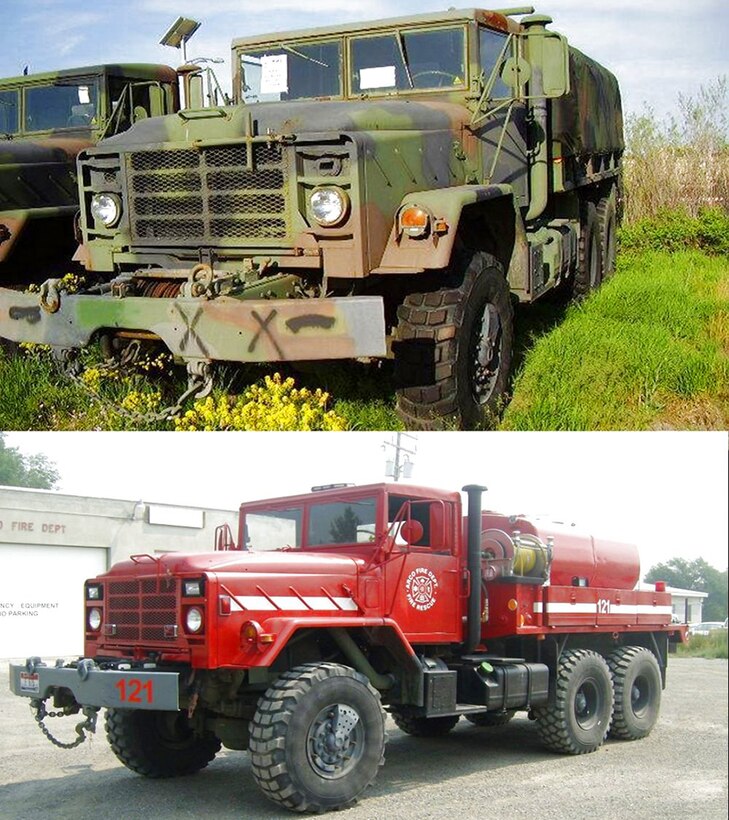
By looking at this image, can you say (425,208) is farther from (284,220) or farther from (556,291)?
(556,291)

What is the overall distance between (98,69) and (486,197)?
147 inches

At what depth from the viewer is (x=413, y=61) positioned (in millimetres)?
7371

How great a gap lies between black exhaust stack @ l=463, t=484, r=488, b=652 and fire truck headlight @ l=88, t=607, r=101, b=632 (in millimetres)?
2113

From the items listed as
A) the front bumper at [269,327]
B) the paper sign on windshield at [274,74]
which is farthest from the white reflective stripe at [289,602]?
the paper sign on windshield at [274,74]

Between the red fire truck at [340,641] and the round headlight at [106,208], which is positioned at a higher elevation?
the round headlight at [106,208]

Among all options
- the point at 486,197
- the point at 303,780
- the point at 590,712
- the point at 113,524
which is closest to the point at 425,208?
the point at 486,197

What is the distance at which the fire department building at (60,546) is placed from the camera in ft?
36.0

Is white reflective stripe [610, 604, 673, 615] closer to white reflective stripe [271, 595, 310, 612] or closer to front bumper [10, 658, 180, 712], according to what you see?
white reflective stripe [271, 595, 310, 612]

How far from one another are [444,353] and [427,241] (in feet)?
2.01

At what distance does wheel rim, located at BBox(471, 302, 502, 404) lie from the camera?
263 inches

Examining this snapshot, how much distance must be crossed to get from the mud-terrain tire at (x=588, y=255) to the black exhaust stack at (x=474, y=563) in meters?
4.15

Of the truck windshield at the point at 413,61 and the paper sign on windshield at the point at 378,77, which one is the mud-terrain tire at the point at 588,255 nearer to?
the truck windshield at the point at 413,61

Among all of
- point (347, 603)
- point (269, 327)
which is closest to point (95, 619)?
point (347, 603)

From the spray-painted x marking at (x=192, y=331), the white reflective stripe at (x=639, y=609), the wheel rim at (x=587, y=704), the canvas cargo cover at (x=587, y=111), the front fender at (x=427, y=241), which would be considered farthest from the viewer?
the canvas cargo cover at (x=587, y=111)
